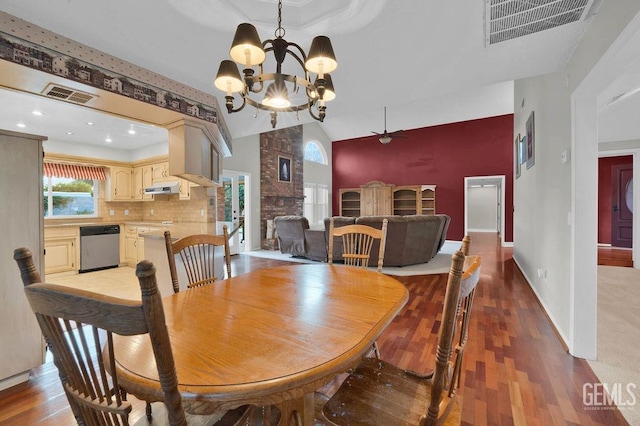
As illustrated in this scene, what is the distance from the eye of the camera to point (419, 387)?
1.07 m

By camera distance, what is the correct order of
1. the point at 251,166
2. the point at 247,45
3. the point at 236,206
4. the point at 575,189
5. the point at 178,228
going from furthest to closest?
the point at 251,166 → the point at 236,206 → the point at 178,228 → the point at 575,189 → the point at 247,45

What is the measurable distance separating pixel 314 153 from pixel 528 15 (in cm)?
804

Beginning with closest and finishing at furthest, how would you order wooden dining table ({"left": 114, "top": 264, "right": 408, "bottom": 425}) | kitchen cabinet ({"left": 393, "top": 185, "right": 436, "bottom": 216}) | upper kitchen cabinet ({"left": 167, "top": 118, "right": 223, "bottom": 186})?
wooden dining table ({"left": 114, "top": 264, "right": 408, "bottom": 425}) → upper kitchen cabinet ({"left": 167, "top": 118, "right": 223, "bottom": 186}) → kitchen cabinet ({"left": 393, "top": 185, "right": 436, "bottom": 216})

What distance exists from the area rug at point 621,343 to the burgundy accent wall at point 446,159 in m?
4.35

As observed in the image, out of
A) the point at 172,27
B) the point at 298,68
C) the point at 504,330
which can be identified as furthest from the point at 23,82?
the point at 504,330

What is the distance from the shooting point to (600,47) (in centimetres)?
161

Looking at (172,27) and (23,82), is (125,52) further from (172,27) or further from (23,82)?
(23,82)

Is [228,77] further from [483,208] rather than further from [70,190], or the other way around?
[483,208]

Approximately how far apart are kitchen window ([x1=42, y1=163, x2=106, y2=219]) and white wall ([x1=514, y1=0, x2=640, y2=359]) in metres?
7.09

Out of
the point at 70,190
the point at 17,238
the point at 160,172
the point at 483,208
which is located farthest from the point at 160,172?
the point at 483,208

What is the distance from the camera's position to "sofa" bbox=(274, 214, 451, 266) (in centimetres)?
458

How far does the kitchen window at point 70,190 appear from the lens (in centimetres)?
493

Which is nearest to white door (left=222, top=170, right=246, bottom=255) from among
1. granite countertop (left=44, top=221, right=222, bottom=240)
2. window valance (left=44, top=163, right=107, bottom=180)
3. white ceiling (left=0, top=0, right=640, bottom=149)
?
granite countertop (left=44, top=221, right=222, bottom=240)

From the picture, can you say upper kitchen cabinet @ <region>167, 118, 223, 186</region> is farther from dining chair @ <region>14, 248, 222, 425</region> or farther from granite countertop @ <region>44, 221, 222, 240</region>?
dining chair @ <region>14, 248, 222, 425</region>
